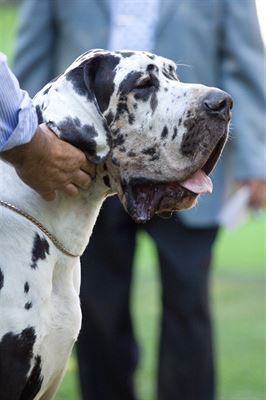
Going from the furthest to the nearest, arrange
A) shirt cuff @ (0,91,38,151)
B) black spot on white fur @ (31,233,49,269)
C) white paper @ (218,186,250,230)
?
1. white paper @ (218,186,250,230)
2. black spot on white fur @ (31,233,49,269)
3. shirt cuff @ (0,91,38,151)

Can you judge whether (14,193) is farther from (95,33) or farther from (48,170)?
(95,33)

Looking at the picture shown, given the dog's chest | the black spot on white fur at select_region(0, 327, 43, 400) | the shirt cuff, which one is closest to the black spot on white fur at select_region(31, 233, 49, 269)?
the dog's chest

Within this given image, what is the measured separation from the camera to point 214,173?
6332mm

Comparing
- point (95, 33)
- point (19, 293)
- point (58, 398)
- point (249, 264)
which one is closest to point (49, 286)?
point (19, 293)

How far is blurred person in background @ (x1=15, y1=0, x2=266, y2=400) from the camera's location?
245 inches

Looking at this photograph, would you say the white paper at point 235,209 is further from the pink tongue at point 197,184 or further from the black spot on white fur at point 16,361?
the black spot on white fur at point 16,361

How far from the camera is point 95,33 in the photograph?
6230 mm

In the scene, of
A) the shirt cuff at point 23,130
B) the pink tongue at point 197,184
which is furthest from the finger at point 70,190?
the pink tongue at point 197,184

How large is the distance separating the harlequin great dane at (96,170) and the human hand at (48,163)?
4 cm

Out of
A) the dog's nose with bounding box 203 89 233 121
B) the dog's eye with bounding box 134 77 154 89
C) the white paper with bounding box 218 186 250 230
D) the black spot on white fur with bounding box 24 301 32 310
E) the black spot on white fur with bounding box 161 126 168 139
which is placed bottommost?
the white paper with bounding box 218 186 250 230

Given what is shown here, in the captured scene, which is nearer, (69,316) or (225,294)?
(69,316)

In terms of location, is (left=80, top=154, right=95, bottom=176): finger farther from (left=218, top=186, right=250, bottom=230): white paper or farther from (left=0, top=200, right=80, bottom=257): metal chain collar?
(left=218, top=186, right=250, bottom=230): white paper

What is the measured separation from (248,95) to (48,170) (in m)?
2.29

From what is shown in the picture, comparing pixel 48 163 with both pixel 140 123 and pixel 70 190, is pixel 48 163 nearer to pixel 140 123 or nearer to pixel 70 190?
pixel 70 190
